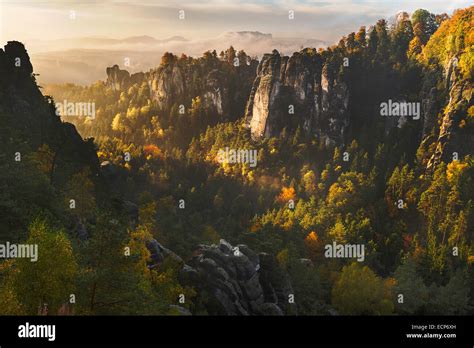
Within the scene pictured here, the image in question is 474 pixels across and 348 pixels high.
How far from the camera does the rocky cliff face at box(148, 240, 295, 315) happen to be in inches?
2304

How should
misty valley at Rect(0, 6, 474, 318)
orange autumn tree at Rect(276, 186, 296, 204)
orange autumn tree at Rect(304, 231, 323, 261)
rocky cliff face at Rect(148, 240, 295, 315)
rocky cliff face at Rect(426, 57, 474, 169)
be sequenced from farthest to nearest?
rocky cliff face at Rect(426, 57, 474, 169), orange autumn tree at Rect(276, 186, 296, 204), orange autumn tree at Rect(304, 231, 323, 261), rocky cliff face at Rect(148, 240, 295, 315), misty valley at Rect(0, 6, 474, 318)

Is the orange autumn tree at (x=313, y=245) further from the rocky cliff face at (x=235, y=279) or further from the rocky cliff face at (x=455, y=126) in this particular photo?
the rocky cliff face at (x=455, y=126)

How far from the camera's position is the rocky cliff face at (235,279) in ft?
192

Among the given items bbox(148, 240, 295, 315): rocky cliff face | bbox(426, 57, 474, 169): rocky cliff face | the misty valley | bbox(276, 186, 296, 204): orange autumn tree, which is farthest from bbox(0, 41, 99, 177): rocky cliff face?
bbox(426, 57, 474, 169): rocky cliff face

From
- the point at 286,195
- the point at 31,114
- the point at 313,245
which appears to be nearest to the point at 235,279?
the point at 31,114

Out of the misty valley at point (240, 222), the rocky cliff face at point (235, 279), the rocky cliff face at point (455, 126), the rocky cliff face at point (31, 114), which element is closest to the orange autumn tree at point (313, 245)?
the misty valley at point (240, 222)

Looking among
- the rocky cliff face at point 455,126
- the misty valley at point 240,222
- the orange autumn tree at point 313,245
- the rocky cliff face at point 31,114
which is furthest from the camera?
the rocky cliff face at point 455,126

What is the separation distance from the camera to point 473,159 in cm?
15850

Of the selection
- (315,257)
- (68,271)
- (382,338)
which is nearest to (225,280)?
(68,271)

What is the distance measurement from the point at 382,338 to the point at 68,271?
59.5 ft

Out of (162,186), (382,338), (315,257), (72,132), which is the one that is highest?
(72,132)

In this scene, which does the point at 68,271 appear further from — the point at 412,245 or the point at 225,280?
the point at 412,245

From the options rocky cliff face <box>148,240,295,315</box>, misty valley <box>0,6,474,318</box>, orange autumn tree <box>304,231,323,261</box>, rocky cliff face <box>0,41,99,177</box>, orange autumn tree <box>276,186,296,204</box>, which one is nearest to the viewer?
misty valley <box>0,6,474,318</box>

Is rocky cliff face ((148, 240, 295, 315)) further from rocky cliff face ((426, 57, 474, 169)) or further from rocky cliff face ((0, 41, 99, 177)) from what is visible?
rocky cliff face ((426, 57, 474, 169))
